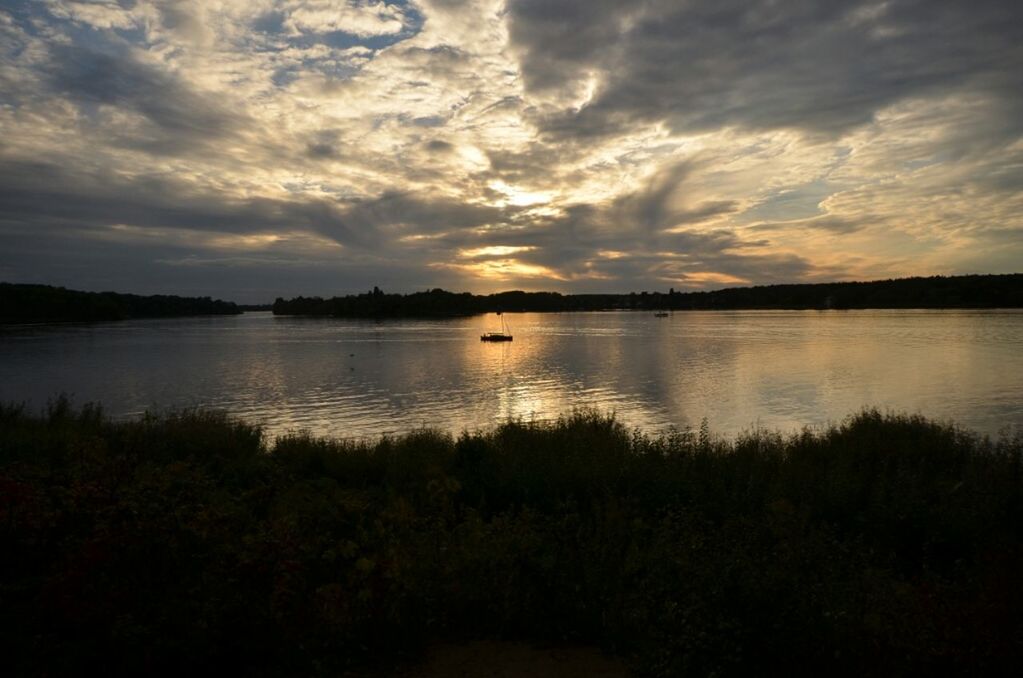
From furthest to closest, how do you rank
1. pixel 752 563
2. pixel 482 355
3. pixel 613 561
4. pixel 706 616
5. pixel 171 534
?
1. pixel 482 355
2. pixel 613 561
3. pixel 171 534
4. pixel 752 563
5. pixel 706 616

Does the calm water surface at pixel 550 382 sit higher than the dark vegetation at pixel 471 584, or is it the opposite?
the dark vegetation at pixel 471 584

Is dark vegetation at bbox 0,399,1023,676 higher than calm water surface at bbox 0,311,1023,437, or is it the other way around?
dark vegetation at bbox 0,399,1023,676

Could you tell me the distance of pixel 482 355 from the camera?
75688 mm

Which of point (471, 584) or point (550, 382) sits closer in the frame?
point (471, 584)

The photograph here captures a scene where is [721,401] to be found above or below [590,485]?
below

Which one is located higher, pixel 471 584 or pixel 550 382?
pixel 471 584

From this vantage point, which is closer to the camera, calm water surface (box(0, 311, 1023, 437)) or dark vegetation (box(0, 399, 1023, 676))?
dark vegetation (box(0, 399, 1023, 676))

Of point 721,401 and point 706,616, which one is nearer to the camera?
point 706,616

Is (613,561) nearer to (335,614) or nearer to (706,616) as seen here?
(706,616)

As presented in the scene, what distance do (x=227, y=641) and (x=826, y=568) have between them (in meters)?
5.87

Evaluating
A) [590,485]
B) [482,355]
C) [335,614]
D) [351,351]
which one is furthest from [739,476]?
[351,351]

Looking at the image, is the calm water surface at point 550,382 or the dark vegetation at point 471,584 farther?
the calm water surface at point 550,382

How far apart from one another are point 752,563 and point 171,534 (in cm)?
602

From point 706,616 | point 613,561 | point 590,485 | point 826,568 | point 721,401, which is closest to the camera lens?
point 706,616
